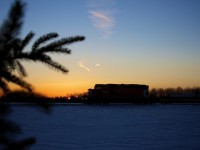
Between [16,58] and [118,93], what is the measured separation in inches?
4870

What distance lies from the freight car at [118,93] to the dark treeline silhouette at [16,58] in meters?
117

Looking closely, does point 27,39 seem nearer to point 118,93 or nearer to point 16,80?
point 16,80

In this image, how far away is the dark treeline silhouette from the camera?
143 cm

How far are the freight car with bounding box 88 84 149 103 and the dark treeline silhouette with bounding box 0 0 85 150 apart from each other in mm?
117138

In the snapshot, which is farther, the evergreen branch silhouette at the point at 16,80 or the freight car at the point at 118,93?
the freight car at the point at 118,93

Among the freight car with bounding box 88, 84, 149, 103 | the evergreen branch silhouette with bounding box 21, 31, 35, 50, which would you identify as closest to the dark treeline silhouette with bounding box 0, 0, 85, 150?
the evergreen branch silhouette with bounding box 21, 31, 35, 50

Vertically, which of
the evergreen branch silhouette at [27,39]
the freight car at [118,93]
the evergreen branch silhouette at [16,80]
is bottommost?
the evergreen branch silhouette at [16,80]

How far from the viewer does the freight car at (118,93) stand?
120062 millimetres

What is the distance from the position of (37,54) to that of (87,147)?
15.8 metres

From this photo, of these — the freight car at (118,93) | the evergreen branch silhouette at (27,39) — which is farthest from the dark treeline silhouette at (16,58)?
the freight car at (118,93)

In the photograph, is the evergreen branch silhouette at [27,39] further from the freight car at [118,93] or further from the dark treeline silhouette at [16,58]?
the freight car at [118,93]

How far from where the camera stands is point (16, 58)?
63.6 inches

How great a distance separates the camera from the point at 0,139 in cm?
168

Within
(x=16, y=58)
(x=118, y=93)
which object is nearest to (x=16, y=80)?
(x=16, y=58)
